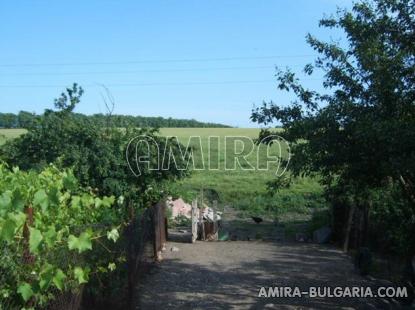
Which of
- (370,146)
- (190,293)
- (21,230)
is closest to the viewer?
(21,230)

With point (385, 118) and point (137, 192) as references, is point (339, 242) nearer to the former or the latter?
point (137, 192)

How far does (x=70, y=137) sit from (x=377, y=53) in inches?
321

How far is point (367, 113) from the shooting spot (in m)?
6.03

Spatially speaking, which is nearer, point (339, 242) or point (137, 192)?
point (137, 192)

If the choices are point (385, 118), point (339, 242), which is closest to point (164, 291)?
point (385, 118)

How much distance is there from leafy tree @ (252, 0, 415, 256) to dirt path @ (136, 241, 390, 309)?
280 centimetres

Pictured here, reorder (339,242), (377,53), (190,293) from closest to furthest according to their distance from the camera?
1. (377,53)
2. (190,293)
3. (339,242)

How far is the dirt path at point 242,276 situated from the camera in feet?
27.7

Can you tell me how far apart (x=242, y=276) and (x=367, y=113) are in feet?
18.5

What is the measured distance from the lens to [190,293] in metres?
9.20

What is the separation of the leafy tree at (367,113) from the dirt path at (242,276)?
2.80m

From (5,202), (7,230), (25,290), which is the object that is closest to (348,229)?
(25,290)

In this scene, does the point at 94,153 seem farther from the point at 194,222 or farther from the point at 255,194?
the point at 255,194

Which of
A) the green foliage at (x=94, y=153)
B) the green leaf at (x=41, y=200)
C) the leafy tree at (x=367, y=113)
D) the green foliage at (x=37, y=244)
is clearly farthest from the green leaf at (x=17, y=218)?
the green foliage at (x=94, y=153)
